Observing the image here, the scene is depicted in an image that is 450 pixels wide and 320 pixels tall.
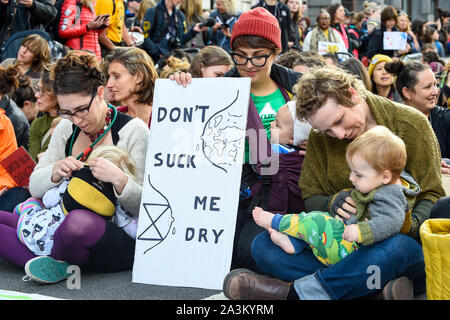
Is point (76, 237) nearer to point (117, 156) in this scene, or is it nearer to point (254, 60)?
point (117, 156)

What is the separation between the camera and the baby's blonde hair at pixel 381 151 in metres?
2.64

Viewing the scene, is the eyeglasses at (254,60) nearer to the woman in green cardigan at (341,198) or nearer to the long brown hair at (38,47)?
the woman in green cardigan at (341,198)

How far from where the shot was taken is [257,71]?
351 cm

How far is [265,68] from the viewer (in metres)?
3.54

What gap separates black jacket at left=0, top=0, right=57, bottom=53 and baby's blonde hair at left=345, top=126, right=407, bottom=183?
4.55 metres

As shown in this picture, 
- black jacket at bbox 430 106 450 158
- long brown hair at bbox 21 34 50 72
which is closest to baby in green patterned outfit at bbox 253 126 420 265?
black jacket at bbox 430 106 450 158

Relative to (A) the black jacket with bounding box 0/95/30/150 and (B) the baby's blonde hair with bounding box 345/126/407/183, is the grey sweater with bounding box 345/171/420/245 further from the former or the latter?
(A) the black jacket with bounding box 0/95/30/150

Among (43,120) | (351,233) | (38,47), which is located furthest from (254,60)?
(38,47)

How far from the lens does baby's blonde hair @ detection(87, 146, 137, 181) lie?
10.9 ft

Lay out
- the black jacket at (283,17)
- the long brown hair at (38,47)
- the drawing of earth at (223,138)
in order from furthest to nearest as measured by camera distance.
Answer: the black jacket at (283,17) → the long brown hair at (38,47) → the drawing of earth at (223,138)

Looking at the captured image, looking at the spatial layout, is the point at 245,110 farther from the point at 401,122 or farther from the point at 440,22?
the point at 440,22

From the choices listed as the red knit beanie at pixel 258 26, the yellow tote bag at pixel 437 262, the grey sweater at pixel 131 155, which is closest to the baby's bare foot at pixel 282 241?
the yellow tote bag at pixel 437 262

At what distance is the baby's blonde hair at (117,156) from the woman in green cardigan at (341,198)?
0.81m

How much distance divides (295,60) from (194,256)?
7.92 feet
